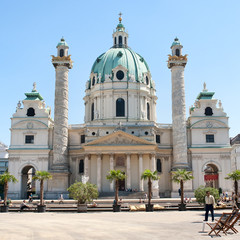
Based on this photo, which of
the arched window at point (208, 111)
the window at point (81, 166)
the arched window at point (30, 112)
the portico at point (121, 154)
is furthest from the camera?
the arched window at point (30, 112)

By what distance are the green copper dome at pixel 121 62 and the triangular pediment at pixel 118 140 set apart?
1582 cm

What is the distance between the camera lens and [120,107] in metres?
73.0

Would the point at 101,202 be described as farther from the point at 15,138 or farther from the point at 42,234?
the point at 42,234

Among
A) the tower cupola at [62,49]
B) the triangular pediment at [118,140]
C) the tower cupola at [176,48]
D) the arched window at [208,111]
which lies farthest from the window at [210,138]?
the tower cupola at [62,49]

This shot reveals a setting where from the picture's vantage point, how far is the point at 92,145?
63406 mm

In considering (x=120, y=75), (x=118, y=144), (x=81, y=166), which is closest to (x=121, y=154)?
(x=118, y=144)

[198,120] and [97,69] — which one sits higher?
[97,69]

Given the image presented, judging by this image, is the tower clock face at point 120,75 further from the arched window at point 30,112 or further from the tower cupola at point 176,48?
the arched window at point 30,112

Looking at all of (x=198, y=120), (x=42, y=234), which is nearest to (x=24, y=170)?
(x=198, y=120)

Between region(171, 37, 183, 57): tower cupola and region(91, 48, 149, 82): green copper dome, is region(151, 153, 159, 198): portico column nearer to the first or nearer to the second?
region(91, 48, 149, 82): green copper dome

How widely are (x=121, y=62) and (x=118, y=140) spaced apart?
19369 millimetres

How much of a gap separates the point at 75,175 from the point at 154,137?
1593 cm

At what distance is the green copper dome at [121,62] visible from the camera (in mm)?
75312

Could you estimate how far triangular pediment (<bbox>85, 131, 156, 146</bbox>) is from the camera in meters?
63.2
